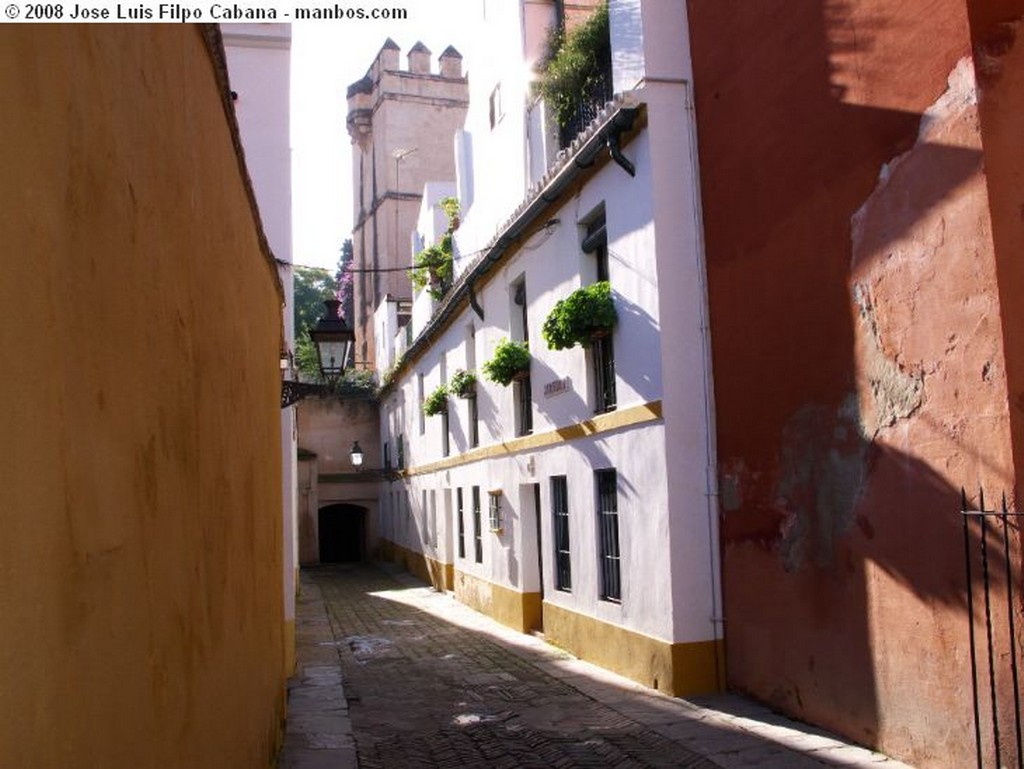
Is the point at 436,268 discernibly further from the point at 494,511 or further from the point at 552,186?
the point at 552,186

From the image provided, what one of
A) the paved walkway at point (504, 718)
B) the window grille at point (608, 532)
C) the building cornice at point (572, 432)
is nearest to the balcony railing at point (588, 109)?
the building cornice at point (572, 432)

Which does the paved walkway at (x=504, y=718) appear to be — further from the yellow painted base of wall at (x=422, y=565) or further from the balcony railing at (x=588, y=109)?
the balcony railing at (x=588, y=109)

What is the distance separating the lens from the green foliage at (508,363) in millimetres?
14062

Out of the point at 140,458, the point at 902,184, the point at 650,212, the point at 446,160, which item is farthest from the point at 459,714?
the point at 446,160

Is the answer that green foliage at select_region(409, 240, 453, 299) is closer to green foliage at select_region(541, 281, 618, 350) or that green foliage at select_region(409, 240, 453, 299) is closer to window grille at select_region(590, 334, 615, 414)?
window grille at select_region(590, 334, 615, 414)

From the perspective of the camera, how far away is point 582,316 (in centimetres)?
1078

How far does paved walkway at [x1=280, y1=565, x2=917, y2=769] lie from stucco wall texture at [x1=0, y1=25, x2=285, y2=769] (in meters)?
3.82

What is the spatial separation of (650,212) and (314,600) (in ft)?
45.5

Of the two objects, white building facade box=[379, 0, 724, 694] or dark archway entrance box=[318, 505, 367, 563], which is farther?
dark archway entrance box=[318, 505, 367, 563]

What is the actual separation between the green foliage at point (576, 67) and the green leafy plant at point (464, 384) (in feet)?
19.7

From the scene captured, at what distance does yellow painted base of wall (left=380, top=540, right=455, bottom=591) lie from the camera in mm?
21172

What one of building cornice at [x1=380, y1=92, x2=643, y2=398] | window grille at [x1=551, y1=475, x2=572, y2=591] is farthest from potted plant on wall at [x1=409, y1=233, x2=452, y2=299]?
window grille at [x1=551, y1=475, x2=572, y2=591]

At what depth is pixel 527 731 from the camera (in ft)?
28.8

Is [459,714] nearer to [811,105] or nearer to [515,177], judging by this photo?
[811,105]
